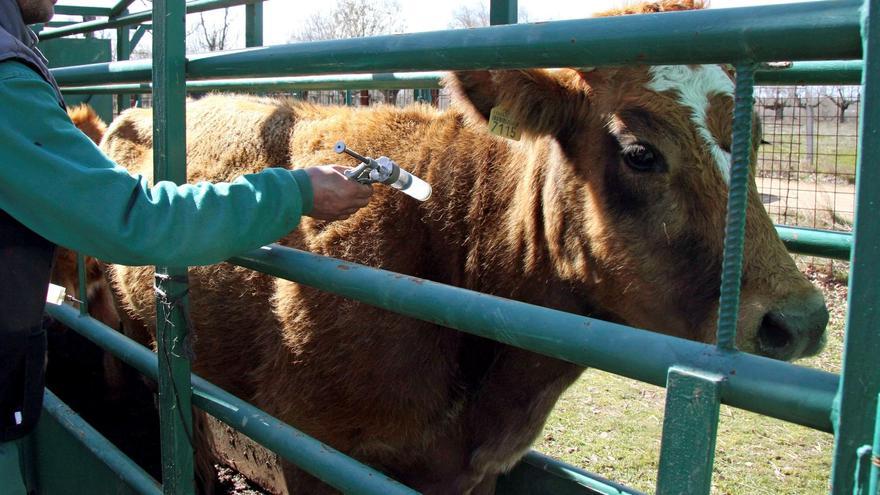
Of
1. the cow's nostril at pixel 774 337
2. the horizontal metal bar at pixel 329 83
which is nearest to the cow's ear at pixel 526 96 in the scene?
the horizontal metal bar at pixel 329 83

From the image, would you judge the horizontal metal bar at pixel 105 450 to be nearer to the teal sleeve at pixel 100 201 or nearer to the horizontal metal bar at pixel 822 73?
the teal sleeve at pixel 100 201

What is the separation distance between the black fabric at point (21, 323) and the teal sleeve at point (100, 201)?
20 centimetres

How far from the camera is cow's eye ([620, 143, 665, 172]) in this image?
232 cm

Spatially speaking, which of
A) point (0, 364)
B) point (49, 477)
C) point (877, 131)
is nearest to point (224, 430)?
point (49, 477)

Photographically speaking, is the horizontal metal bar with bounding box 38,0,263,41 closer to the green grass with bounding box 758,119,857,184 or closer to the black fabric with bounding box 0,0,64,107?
the black fabric with bounding box 0,0,64,107

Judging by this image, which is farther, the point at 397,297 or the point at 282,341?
the point at 282,341

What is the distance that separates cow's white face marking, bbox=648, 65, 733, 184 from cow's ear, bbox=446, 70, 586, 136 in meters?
0.29

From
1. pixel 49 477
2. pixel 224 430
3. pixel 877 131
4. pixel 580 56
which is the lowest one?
pixel 224 430

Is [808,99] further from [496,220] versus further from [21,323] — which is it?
[21,323]

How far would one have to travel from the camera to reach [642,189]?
236cm

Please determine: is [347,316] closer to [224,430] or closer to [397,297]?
[397,297]

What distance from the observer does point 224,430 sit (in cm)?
488

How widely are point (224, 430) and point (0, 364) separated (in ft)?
10.8

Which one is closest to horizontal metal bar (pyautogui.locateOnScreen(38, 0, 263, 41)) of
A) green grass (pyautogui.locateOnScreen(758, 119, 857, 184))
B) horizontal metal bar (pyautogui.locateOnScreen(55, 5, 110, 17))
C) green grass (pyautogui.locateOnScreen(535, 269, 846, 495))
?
horizontal metal bar (pyautogui.locateOnScreen(55, 5, 110, 17))
